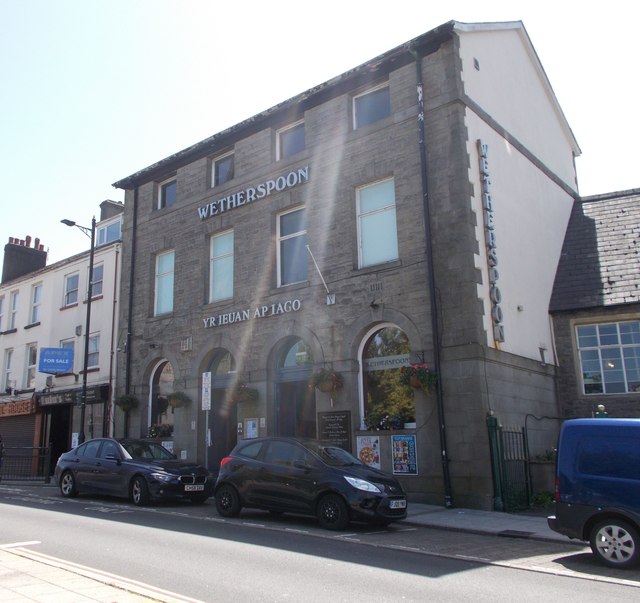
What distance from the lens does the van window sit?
27.2 feet

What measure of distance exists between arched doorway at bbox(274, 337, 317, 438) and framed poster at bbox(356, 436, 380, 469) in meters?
1.99

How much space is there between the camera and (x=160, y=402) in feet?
71.5

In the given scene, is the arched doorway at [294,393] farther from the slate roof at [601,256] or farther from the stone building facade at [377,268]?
the slate roof at [601,256]

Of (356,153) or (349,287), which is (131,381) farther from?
(356,153)

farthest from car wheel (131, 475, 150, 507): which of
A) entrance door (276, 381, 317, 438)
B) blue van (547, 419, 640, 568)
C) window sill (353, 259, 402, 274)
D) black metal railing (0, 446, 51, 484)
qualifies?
black metal railing (0, 446, 51, 484)

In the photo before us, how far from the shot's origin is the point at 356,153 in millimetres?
17281

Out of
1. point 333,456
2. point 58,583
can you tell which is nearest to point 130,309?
point 333,456

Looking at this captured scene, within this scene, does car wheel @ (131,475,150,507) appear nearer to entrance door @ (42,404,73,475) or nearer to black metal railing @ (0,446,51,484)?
black metal railing @ (0,446,51,484)

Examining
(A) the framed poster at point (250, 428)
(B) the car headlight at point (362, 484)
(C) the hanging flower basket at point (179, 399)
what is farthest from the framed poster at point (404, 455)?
(C) the hanging flower basket at point (179, 399)

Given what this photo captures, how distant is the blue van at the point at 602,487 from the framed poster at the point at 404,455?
5.72 metres

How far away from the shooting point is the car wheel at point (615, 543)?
802cm

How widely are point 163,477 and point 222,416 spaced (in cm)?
569

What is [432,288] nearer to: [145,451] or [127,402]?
[145,451]

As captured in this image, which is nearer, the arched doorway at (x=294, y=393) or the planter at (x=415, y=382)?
the planter at (x=415, y=382)
